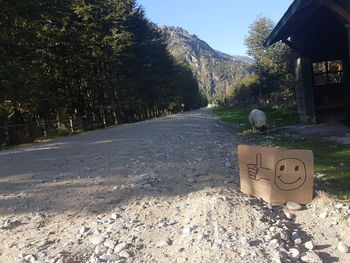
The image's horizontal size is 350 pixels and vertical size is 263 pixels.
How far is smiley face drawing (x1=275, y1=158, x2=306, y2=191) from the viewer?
15.6 ft

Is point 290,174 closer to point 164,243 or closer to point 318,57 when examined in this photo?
point 164,243

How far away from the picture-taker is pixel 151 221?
4344 mm

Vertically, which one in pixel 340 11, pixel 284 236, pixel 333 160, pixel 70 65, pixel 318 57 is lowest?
pixel 333 160

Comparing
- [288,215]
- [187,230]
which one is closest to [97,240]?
[187,230]

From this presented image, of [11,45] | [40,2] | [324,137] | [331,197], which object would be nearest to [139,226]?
[331,197]

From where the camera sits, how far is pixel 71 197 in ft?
18.3

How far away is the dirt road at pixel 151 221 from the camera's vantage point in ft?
11.3

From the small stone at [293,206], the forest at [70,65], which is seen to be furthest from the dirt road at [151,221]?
the forest at [70,65]

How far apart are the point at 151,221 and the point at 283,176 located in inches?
78.5

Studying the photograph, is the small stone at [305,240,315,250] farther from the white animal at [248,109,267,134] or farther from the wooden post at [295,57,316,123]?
the wooden post at [295,57,316,123]

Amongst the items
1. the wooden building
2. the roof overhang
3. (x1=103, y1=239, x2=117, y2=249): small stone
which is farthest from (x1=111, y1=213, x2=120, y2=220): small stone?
the wooden building

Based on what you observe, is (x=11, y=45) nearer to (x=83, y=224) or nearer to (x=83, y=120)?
(x=83, y=120)

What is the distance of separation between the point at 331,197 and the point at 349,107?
355 inches

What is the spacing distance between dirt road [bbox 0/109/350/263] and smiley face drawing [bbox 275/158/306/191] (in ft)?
1.17
